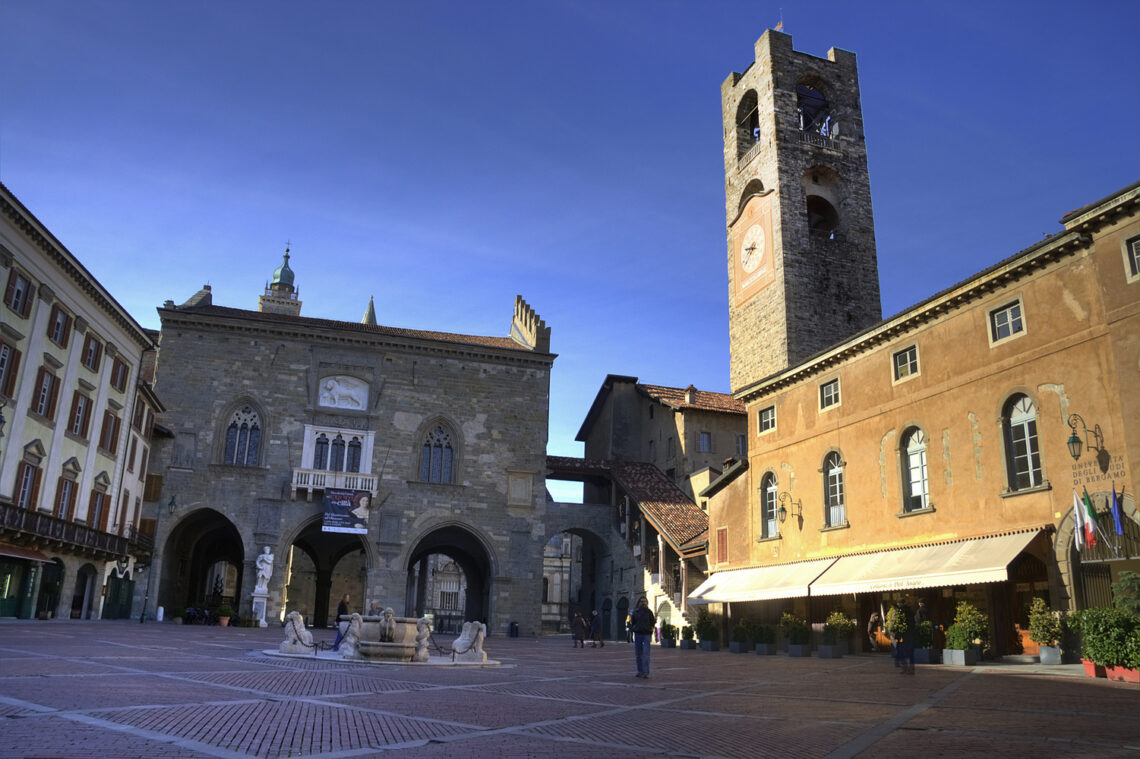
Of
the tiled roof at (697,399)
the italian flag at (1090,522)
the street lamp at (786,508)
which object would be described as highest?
the tiled roof at (697,399)

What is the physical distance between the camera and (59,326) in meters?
27.1

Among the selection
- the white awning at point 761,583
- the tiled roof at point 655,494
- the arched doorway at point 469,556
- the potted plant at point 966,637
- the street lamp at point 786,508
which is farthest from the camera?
the arched doorway at point 469,556

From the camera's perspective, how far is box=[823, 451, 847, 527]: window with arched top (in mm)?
23109

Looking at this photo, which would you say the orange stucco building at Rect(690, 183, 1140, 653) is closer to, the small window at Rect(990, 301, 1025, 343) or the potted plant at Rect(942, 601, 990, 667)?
the small window at Rect(990, 301, 1025, 343)

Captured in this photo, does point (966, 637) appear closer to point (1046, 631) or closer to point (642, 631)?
point (1046, 631)

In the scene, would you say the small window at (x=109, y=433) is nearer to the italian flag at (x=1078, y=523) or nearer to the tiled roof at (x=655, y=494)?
the tiled roof at (x=655, y=494)

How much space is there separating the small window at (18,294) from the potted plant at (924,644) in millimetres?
25459

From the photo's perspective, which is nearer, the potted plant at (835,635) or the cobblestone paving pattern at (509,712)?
the cobblestone paving pattern at (509,712)

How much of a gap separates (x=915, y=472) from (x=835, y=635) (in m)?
4.63

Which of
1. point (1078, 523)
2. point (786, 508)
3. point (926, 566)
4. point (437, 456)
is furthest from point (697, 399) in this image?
point (1078, 523)

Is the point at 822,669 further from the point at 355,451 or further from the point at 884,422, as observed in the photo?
the point at 355,451

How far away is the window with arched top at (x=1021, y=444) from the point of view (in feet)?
56.6

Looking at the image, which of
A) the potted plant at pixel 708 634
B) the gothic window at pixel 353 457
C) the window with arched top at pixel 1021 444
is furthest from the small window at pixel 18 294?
the window with arched top at pixel 1021 444

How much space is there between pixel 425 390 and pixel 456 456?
3392 mm
